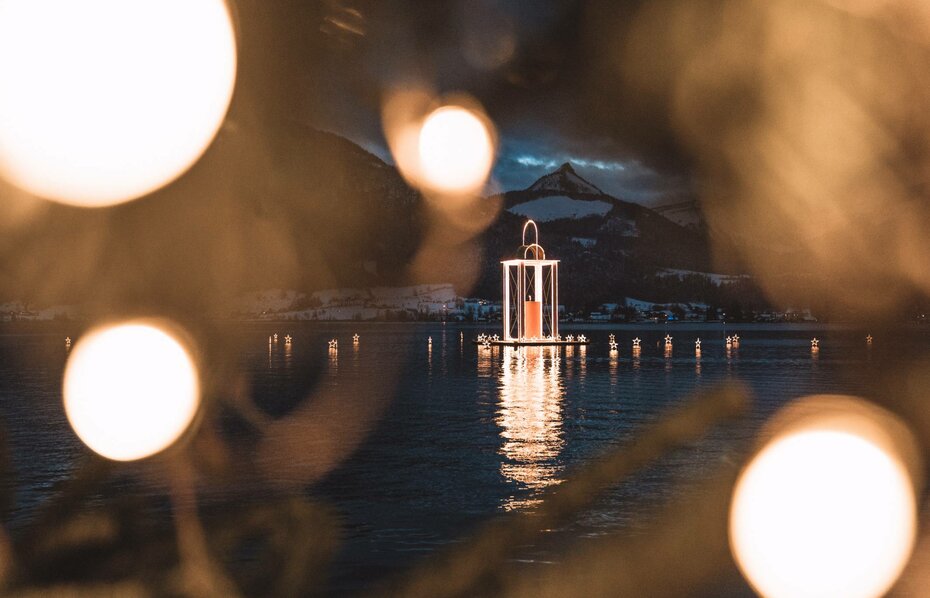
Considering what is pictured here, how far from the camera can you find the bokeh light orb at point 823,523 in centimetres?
1405

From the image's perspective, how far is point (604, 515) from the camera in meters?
17.6

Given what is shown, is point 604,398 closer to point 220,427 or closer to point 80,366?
point 220,427

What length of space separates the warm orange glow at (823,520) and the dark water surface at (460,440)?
186cm

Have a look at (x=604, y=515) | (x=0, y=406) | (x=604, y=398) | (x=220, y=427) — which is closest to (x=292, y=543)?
(x=604, y=515)

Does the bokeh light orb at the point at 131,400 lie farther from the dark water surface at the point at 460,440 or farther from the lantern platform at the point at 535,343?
the lantern platform at the point at 535,343

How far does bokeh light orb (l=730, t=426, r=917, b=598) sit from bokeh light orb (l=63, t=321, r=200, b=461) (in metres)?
17.9

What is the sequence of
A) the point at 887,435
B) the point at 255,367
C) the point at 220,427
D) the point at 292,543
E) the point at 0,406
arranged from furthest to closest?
1. the point at 255,367
2. the point at 0,406
3. the point at 220,427
4. the point at 887,435
5. the point at 292,543

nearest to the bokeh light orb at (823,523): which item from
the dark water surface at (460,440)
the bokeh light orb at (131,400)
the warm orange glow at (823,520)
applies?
the warm orange glow at (823,520)

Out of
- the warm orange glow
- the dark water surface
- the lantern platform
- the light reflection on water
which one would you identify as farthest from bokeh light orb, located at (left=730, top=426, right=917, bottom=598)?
the lantern platform

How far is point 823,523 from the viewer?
55.0 feet

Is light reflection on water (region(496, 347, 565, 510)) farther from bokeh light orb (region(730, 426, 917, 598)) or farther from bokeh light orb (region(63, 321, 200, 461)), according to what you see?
bokeh light orb (region(63, 321, 200, 461))

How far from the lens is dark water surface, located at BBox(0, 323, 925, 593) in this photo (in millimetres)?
16859

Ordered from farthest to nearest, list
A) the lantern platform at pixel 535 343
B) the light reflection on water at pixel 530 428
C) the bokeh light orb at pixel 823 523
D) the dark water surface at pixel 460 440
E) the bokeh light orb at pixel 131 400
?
the lantern platform at pixel 535 343 < the bokeh light orb at pixel 131 400 < the light reflection on water at pixel 530 428 < the dark water surface at pixel 460 440 < the bokeh light orb at pixel 823 523

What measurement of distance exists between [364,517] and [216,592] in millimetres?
4940
